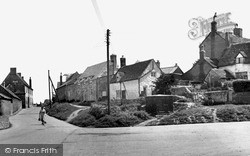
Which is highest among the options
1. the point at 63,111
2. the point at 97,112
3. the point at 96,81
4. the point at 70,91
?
the point at 96,81

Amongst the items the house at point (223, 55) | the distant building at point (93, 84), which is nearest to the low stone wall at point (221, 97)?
the house at point (223, 55)

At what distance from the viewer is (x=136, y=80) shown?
2109 inches

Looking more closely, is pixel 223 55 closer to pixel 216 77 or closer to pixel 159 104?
pixel 216 77

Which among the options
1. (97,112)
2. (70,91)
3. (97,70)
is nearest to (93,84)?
(97,70)

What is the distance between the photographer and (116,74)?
60750 millimetres

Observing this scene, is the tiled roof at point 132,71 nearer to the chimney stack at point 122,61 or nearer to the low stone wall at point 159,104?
the chimney stack at point 122,61

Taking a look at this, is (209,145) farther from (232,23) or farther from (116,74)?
(232,23)

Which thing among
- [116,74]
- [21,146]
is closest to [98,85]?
[116,74]

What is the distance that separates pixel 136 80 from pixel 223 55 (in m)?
16.4

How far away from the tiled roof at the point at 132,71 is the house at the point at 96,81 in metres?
2.57

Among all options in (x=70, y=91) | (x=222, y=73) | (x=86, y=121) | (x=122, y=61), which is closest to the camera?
(x=86, y=121)

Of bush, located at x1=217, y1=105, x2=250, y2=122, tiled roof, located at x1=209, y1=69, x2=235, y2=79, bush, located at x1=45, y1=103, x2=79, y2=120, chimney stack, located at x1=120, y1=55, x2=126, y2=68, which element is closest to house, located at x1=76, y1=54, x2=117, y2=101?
chimney stack, located at x1=120, y1=55, x2=126, y2=68

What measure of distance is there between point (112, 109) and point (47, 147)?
59.7 ft

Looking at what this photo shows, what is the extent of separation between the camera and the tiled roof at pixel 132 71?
54469 mm
